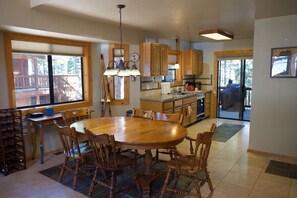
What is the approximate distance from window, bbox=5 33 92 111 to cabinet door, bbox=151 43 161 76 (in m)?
1.38

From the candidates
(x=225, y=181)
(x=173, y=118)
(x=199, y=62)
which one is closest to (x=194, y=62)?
(x=199, y=62)

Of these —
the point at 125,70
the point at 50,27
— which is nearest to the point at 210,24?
the point at 125,70

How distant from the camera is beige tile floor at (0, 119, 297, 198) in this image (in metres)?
2.87

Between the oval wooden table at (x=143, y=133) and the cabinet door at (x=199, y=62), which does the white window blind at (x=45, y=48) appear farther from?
the cabinet door at (x=199, y=62)

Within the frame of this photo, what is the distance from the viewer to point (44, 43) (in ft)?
13.2

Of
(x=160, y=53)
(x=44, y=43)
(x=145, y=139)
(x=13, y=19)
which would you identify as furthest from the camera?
(x=160, y=53)

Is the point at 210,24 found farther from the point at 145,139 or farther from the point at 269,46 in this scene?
the point at 145,139

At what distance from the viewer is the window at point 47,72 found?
12.3ft

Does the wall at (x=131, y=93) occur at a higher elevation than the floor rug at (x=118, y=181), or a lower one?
higher

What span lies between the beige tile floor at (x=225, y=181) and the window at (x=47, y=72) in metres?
1.08

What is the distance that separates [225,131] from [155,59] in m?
2.46

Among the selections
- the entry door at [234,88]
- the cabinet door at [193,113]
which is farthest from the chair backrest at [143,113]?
the entry door at [234,88]

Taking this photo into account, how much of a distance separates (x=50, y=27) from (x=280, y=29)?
11.9 feet

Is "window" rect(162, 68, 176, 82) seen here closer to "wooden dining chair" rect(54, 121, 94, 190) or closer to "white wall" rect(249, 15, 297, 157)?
"white wall" rect(249, 15, 297, 157)
